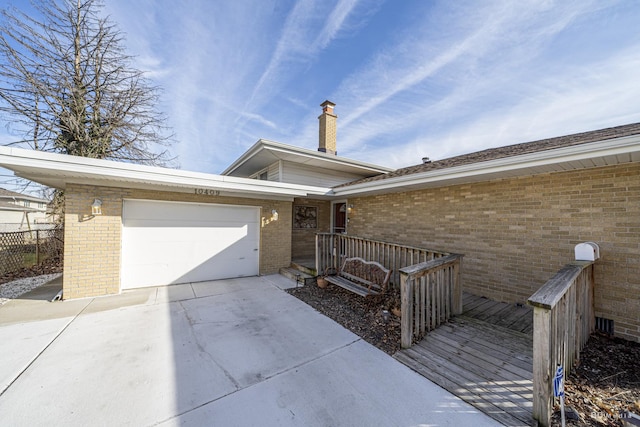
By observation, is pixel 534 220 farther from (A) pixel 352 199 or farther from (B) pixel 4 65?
(B) pixel 4 65

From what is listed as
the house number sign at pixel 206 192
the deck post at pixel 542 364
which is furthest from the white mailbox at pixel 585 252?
the house number sign at pixel 206 192

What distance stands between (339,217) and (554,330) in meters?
7.99

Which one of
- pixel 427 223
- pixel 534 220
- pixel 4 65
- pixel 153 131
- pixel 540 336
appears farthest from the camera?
pixel 153 131

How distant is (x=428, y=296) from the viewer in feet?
12.3

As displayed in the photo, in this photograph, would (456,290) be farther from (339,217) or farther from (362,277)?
(339,217)

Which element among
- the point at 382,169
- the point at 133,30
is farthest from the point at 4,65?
the point at 382,169

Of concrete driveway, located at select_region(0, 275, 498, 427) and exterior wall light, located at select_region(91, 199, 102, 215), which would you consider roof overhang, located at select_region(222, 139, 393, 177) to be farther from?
concrete driveway, located at select_region(0, 275, 498, 427)

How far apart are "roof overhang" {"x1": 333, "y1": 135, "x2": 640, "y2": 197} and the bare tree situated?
10318 mm

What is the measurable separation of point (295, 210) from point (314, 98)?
5.41 metres

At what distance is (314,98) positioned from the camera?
1088 cm

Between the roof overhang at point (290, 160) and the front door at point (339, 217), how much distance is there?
61.3 inches

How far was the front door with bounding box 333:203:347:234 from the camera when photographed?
980 centimetres

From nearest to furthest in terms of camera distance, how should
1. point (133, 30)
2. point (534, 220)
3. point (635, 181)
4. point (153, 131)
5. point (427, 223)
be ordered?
1. point (635, 181)
2. point (534, 220)
3. point (427, 223)
4. point (133, 30)
5. point (153, 131)

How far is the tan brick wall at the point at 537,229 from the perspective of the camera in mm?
3746
